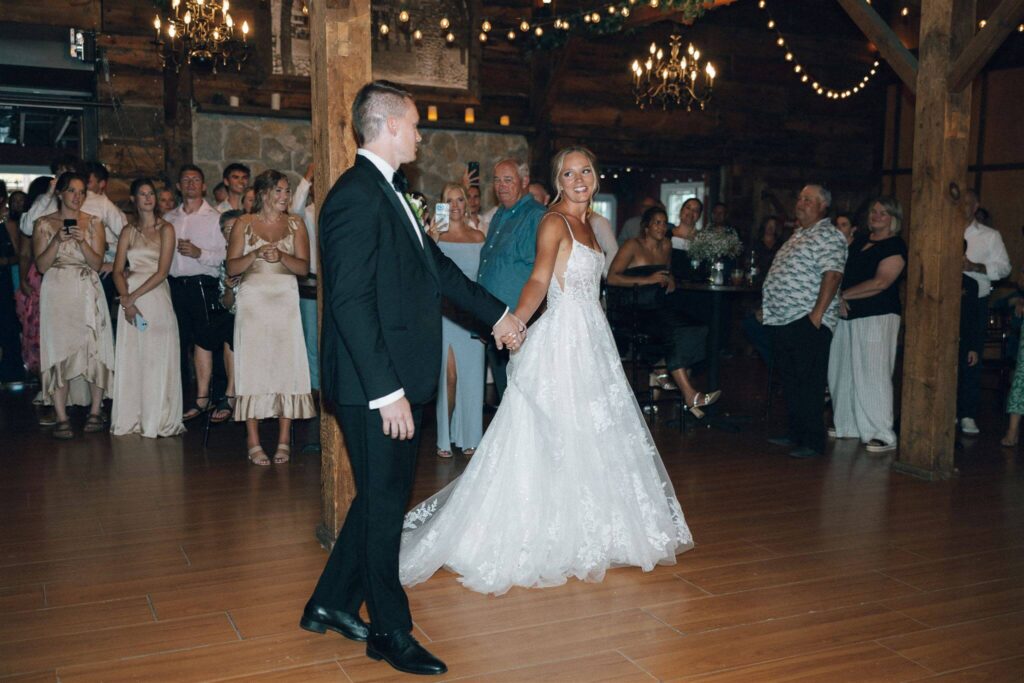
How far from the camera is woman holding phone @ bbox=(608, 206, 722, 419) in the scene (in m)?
6.54

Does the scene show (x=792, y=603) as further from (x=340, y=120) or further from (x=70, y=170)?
(x=70, y=170)

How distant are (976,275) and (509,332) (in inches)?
189

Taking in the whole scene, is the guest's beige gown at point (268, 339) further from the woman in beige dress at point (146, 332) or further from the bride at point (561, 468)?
the bride at point (561, 468)

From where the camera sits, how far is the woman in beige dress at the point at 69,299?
20.3 ft

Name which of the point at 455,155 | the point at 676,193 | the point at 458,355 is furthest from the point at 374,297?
the point at 676,193

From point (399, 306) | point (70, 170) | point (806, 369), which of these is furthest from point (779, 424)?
point (70, 170)

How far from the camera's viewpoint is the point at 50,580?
12.0 feet

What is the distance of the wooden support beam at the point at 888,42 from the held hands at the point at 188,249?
4.55m

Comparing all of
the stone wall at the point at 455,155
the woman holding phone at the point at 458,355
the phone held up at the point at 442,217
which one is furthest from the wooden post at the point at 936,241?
the stone wall at the point at 455,155

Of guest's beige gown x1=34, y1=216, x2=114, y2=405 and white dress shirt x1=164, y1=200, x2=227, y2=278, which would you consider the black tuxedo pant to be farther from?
white dress shirt x1=164, y1=200, x2=227, y2=278

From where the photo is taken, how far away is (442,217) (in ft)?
18.7

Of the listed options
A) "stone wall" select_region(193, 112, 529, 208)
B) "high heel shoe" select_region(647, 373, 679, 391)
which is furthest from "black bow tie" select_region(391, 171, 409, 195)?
"stone wall" select_region(193, 112, 529, 208)

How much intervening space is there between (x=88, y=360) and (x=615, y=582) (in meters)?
4.34

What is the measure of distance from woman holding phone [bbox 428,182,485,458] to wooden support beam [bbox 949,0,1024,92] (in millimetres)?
2842
